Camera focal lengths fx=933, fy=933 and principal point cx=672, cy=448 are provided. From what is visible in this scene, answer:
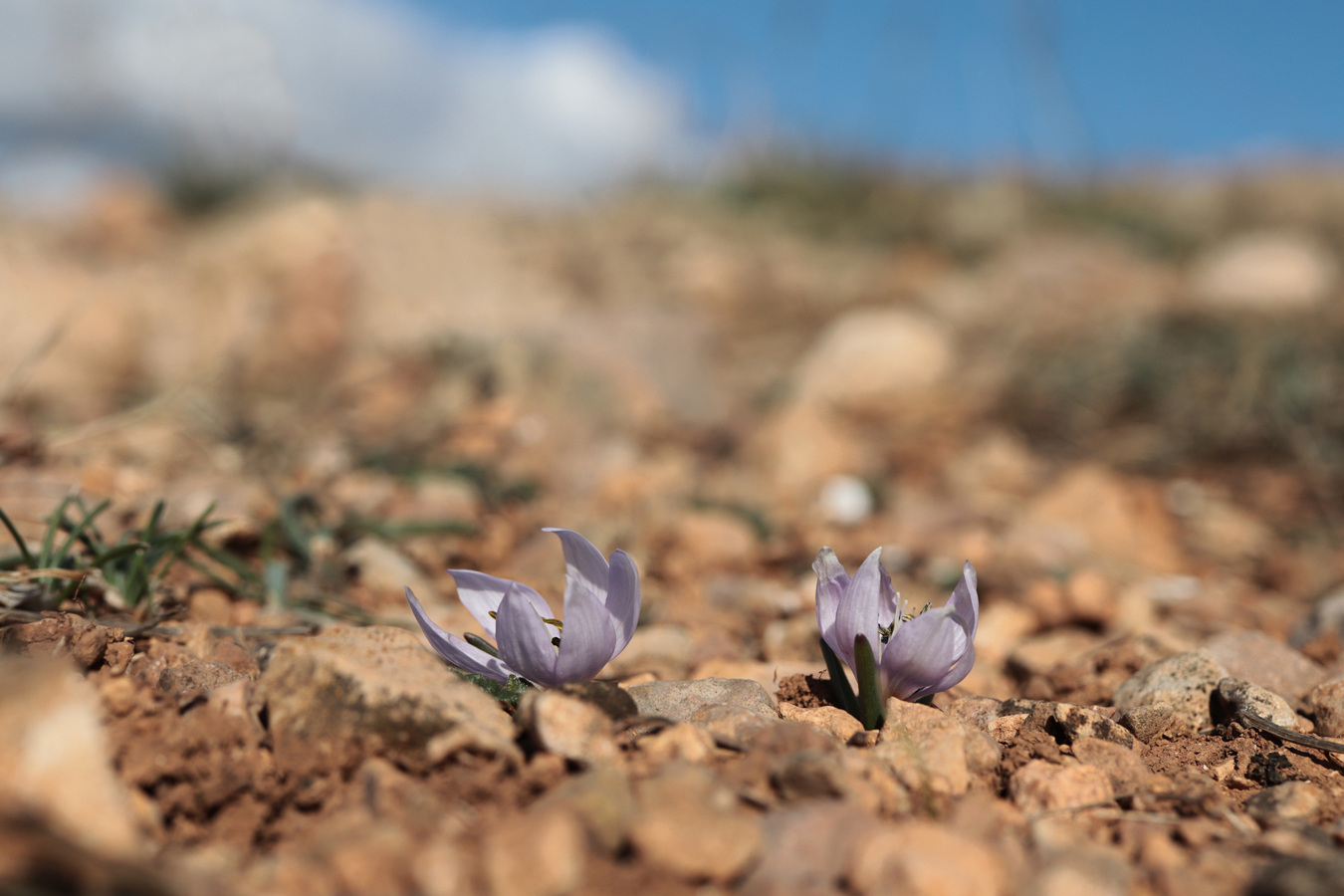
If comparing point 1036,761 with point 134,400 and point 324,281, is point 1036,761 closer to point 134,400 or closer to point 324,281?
point 134,400

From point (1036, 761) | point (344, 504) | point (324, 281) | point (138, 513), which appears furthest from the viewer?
point (324, 281)

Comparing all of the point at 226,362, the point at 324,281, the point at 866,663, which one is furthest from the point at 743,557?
the point at 324,281

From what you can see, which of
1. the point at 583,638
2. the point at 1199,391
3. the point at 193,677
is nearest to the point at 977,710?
the point at 583,638

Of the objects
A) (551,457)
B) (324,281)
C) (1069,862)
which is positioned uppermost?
(324,281)

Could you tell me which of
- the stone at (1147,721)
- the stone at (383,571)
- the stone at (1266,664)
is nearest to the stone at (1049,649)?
the stone at (1266,664)

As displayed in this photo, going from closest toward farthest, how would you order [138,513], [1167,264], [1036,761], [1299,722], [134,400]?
1. [1036,761]
2. [1299,722]
3. [138,513]
4. [134,400]
5. [1167,264]

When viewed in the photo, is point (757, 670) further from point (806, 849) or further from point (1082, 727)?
point (806, 849)

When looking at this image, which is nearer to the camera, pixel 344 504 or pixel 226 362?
pixel 344 504

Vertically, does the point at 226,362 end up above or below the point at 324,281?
below
